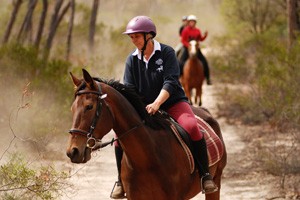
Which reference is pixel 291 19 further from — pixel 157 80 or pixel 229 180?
pixel 157 80

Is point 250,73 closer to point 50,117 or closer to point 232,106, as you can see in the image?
point 232,106

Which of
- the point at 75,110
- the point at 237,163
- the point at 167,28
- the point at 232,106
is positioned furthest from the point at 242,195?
the point at 167,28

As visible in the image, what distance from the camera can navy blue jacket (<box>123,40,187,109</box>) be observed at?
732 cm

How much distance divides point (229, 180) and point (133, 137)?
19.7 ft

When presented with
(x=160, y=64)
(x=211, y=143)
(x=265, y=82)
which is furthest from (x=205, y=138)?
(x=265, y=82)

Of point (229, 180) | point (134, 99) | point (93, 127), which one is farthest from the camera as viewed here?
point (229, 180)

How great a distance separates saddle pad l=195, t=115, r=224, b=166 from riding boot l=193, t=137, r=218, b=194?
1.35ft

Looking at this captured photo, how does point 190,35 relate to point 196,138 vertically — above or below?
above

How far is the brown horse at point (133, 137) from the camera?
635cm

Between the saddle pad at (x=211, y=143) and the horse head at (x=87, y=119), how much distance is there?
5.67ft

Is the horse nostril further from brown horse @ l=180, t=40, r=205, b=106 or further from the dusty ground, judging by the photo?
brown horse @ l=180, t=40, r=205, b=106

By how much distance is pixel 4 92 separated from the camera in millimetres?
13992

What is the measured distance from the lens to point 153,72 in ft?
24.2

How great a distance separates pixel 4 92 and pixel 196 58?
8.58 metres
